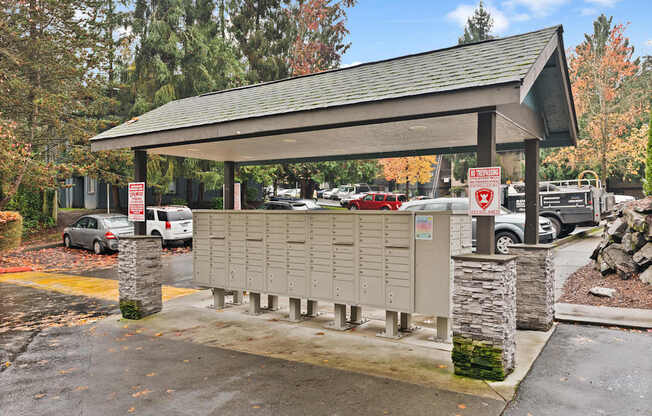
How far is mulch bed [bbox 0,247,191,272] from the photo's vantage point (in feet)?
46.8

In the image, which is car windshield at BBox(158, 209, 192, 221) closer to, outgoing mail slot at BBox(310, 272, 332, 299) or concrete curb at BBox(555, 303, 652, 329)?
outgoing mail slot at BBox(310, 272, 332, 299)

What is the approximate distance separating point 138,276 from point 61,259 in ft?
34.3

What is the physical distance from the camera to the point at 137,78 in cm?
2247

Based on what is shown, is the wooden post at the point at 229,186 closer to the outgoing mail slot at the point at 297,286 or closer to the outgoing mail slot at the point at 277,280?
the outgoing mail slot at the point at 277,280

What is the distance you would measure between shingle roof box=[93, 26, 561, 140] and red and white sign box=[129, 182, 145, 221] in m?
0.95

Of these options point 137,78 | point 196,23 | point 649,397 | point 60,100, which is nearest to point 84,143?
point 60,100

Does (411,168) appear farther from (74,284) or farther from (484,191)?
(484,191)

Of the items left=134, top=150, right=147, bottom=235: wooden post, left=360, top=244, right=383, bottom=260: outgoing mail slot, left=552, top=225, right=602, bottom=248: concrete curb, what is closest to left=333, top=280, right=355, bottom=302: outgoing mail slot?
left=360, top=244, right=383, bottom=260: outgoing mail slot

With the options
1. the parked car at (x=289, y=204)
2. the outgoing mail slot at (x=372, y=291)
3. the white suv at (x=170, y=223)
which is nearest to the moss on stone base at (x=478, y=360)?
the outgoing mail slot at (x=372, y=291)

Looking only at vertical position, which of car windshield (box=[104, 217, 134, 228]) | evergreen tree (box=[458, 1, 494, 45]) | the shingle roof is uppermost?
evergreen tree (box=[458, 1, 494, 45])

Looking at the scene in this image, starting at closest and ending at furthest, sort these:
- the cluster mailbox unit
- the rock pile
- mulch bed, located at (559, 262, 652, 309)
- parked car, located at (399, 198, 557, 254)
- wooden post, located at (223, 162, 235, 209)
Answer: the cluster mailbox unit
mulch bed, located at (559, 262, 652, 309)
the rock pile
wooden post, located at (223, 162, 235, 209)
parked car, located at (399, 198, 557, 254)

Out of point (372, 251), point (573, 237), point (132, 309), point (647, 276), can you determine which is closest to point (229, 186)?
point (132, 309)

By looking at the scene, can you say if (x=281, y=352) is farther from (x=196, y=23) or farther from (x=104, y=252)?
(x=196, y=23)

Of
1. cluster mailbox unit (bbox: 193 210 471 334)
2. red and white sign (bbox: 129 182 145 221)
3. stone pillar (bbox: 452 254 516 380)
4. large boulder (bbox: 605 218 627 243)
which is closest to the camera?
stone pillar (bbox: 452 254 516 380)
